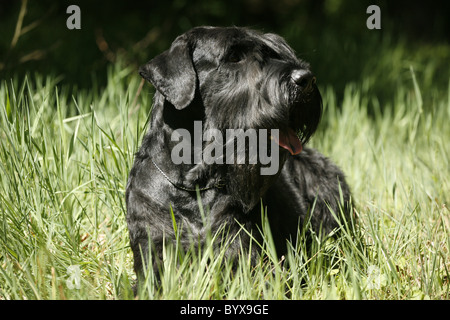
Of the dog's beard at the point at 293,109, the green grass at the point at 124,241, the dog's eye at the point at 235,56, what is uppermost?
the dog's eye at the point at 235,56

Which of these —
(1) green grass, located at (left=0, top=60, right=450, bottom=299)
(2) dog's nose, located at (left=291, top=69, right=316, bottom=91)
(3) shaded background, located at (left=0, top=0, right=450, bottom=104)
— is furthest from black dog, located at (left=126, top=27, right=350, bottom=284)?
(3) shaded background, located at (left=0, top=0, right=450, bottom=104)

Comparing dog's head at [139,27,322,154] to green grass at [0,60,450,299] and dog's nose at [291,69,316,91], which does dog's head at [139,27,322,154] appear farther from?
green grass at [0,60,450,299]

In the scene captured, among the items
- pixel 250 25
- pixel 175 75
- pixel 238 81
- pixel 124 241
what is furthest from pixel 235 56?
pixel 250 25

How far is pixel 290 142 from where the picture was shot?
2.42 meters

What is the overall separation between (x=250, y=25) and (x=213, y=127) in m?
3.67

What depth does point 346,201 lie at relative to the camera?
130 inches

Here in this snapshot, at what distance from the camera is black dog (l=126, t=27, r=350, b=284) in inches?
90.0

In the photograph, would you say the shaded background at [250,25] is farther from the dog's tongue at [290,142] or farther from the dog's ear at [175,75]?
the dog's tongue at [290,142]

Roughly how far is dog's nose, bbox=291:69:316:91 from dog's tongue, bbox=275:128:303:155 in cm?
25

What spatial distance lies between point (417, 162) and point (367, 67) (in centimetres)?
267

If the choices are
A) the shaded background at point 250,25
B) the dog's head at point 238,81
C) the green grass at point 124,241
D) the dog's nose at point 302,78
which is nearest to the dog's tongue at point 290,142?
the dog's head at point 238,81

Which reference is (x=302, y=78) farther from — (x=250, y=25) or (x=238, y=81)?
(x=250, y=25)

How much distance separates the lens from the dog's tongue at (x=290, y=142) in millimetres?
2367

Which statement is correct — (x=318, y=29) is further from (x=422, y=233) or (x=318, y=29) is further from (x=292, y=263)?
(x=292, y=263)
